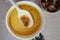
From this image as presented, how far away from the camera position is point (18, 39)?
72cm

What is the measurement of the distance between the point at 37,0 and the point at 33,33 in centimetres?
15

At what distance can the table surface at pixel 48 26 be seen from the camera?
0.74 metres

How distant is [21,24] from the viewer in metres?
0.72

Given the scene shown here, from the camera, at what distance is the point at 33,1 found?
2.40ft

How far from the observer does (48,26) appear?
2.43 ft

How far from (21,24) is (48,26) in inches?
4.8

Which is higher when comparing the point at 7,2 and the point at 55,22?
the point at 7,2

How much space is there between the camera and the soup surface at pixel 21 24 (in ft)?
2.37

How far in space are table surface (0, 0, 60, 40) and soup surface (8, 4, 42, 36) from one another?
0.03 metres

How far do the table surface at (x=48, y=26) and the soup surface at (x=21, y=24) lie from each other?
0.03 m

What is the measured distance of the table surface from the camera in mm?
738

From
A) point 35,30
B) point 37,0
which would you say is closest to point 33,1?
point 37,0

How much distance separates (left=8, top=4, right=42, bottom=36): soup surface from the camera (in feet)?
2.37

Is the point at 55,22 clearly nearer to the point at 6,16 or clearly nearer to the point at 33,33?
the point at 33,33
